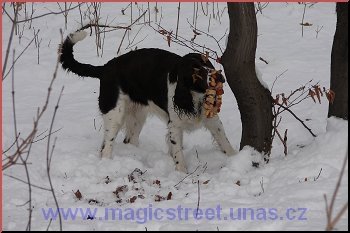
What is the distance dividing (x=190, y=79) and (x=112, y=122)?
98 cm

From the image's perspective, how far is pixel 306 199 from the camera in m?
2.89

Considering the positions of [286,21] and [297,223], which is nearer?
[297,223]

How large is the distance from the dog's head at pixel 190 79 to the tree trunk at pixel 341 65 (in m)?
0.81

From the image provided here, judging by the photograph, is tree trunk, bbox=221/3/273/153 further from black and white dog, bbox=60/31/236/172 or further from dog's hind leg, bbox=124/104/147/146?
dog's hind leg, bbox=124/104/147/146

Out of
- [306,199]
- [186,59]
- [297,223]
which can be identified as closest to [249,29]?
[186,59]

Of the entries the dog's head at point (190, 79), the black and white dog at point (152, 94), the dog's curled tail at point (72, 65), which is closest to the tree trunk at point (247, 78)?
the dog's head at point (190, 79)

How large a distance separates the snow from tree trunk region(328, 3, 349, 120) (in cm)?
10

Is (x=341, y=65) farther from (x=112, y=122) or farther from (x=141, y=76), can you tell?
(x=112, y=122)

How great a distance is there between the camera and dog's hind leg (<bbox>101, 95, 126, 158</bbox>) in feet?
15.4

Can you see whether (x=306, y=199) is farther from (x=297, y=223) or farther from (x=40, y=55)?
(x=40, y=55)

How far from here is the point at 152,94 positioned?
454 centimetres

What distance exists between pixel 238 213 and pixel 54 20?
6047 millimetres

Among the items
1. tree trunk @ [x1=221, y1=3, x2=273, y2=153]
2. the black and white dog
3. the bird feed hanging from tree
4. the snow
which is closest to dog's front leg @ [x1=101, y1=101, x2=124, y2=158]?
the black and white dog

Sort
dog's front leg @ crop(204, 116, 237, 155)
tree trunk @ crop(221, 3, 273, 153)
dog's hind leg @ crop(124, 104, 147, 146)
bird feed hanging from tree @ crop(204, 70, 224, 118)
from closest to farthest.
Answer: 1. tree trunk @ crop(221, 3, 273, 153)
2. bird feed hanging from tree @ crop(204, 70, 224, 118)
3. dog's front leg @ crop(204, 116, 237, 155)
4. dog's hind leg @ crop(124, 104, 147, 146)
